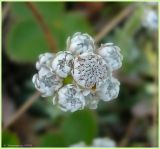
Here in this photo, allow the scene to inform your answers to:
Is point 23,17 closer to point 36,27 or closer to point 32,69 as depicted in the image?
point 36,27

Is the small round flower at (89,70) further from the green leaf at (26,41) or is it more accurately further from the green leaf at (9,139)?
the green leaf at (26,41)

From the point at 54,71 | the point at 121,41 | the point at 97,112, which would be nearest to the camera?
the point at 54,71

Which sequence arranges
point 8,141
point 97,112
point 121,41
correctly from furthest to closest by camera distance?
point 97,112, point 121,41, point 8,141

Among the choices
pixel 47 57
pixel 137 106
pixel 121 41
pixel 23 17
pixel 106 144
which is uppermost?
pixel 23 17

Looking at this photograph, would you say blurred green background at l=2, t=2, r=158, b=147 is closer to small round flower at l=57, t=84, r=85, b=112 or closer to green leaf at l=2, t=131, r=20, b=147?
green leaf at l=2, t=131, r=20, b=147

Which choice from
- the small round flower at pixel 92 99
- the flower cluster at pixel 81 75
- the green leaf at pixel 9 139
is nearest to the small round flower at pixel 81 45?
the flower cluster at pixel 81 75

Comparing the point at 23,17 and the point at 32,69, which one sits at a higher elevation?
the point at 23,17

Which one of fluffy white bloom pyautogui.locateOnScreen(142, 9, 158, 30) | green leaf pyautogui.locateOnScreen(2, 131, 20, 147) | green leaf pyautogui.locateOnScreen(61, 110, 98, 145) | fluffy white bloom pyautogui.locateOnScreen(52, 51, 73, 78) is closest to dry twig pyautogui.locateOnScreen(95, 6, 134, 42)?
fluffy white bloom pyautogui.locateOnScreen(142, 9, 158, 30)

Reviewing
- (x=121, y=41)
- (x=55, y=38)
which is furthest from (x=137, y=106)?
(x=55, y=38)
